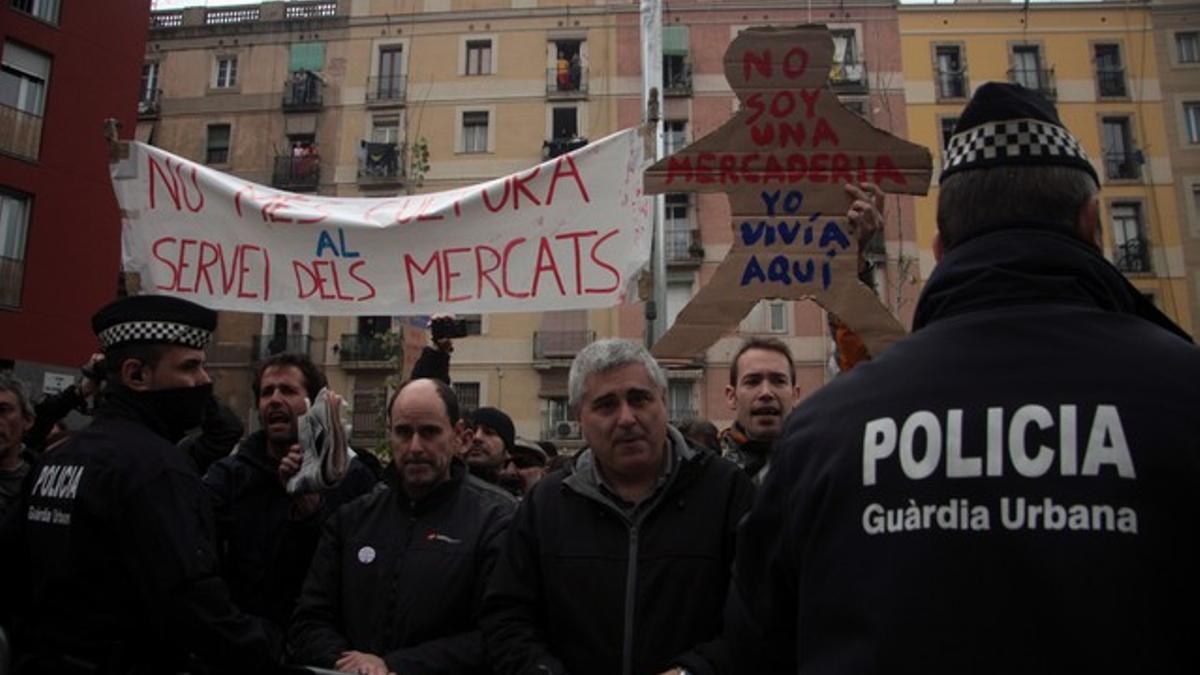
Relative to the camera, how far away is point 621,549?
2707 millimetres

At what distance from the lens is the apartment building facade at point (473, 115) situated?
26.2m

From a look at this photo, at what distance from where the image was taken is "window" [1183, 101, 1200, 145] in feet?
92.2

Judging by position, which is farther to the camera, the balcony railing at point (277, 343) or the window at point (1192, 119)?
the window at point (1192, 119)

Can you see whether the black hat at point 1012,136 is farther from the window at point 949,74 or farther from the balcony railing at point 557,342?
the window at point 949,74

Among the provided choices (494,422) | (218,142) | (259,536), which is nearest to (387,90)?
(218,142)

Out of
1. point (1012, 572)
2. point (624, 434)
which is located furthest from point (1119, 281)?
point (624, 434)

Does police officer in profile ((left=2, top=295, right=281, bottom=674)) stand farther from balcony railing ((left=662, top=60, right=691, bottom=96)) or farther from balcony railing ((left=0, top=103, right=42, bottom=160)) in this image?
balcony railing ((left=662, top=60, right=691, bottom=96))

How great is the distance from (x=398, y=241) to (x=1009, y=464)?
12.2 feet

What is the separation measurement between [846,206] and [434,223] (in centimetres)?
233

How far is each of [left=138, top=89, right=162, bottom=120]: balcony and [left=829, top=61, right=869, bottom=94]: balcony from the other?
836 inches

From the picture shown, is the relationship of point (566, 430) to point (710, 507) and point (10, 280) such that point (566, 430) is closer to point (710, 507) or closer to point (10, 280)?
point (10, 280)

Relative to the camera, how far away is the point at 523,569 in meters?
2.80

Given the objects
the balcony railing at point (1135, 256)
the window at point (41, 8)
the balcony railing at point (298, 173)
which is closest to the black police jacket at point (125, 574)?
the window at point (41, 8)

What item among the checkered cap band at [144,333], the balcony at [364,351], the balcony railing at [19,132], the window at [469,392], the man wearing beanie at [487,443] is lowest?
the man wearing beanie at [487,443]
